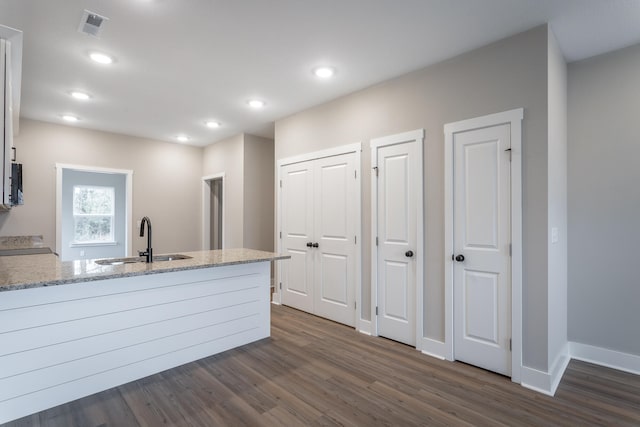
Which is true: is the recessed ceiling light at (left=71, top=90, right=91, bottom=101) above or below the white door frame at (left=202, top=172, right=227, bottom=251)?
above

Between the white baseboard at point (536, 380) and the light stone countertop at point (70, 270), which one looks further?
the white baseboard at point (536, 380)

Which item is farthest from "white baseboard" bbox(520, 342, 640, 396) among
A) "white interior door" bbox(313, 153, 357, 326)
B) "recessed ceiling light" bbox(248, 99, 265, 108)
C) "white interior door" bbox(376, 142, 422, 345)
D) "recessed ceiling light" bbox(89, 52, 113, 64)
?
"recessed ceiling light" bbox(89, 52, 113, 64)

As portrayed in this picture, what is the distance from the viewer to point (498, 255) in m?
2.58

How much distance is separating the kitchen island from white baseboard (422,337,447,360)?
1714 mm

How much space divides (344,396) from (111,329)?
68.9 inches

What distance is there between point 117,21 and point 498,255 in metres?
3.40

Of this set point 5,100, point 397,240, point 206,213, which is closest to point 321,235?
point 397,240

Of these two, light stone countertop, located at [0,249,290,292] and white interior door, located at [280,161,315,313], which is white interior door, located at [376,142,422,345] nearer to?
white interior door, located at [280,161,315,313]

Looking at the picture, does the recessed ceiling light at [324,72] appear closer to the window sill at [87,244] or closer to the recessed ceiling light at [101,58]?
the recessed ceiling light at [101,58]

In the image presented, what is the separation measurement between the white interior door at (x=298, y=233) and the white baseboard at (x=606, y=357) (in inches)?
108

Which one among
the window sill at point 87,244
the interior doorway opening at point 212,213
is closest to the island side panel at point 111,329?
the interior doorway opening at point 212,213

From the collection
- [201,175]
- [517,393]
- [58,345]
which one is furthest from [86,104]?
[517,393]

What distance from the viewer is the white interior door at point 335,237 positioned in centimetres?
371

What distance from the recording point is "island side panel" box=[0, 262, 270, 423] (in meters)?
1.99
